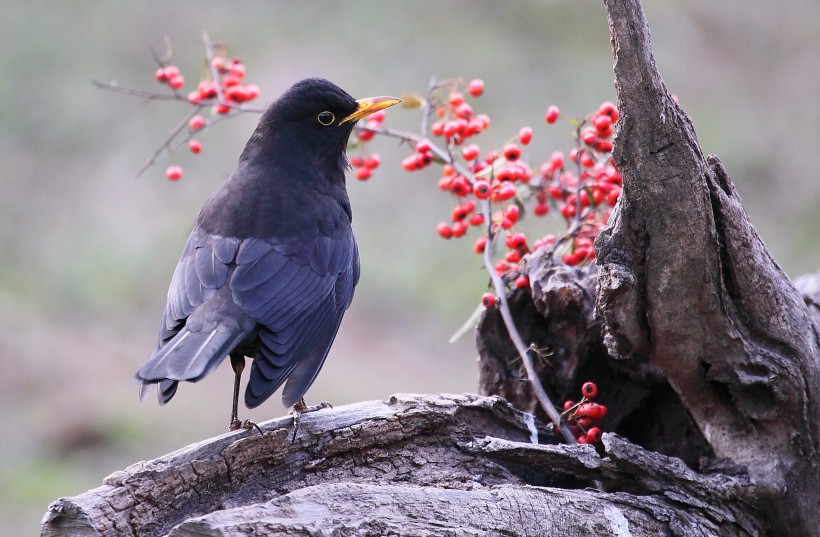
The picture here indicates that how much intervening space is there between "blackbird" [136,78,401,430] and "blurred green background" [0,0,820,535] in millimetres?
3350

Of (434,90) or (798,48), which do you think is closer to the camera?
(434,90)

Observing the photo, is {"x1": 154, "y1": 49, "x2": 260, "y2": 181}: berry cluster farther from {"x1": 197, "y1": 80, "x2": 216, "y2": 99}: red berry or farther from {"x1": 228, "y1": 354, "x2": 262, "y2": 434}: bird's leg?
{"x1": 228, "y1": 354, "x2": 262, "y2": 434}: bird's leg

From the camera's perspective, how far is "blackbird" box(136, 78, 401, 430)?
3.40 meters

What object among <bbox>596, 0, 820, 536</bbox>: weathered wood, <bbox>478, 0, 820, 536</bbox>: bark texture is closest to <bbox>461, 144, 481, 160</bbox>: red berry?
<bbox>478, 0, 820, 536</bbox>: bark texture

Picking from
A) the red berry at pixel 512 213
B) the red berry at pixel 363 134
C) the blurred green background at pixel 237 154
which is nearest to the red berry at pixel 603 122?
the red berry at pixel 512 213

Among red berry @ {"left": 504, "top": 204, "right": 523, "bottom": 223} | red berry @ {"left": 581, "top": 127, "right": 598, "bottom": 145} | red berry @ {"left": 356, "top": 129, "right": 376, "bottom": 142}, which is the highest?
red berry @ {"left": 356, "top": 129, "right": 376, "bottom": 142}

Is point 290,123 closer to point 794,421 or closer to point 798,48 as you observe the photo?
point 794,421

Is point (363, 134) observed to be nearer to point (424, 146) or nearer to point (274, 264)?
point (424, 146)

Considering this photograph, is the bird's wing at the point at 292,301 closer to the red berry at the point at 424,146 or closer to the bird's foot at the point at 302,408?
the bird's foot at the point at 302,408

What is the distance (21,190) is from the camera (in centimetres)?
946

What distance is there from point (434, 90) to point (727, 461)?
180 centimetres

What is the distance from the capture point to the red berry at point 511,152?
13.2 feet

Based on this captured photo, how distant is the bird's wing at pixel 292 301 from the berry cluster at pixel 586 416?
0.92m

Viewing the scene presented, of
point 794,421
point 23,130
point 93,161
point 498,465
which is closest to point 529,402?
point 498,465
